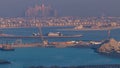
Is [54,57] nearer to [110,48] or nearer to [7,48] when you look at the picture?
[110,48]

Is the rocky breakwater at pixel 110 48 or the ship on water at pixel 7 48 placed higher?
the rocky breakwater at pixel 110 48

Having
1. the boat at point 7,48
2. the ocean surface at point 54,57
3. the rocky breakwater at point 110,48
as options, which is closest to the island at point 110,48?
the rocky breakwater at point 110,48

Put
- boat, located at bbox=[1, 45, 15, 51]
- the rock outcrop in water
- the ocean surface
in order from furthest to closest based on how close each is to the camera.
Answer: boat, located at bbox=[1, 45, 15, 51], the rock outcrop in water, the ocean surface

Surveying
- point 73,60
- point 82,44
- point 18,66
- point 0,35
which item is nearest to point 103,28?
point 0,35

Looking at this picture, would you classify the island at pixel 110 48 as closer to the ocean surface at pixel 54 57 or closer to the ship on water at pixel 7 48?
the ocean surface at pixel 54 57

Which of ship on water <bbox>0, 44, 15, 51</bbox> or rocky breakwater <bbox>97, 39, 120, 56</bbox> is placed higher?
rocky breakwater <bbox>97, 39, 120, 56</bbox>

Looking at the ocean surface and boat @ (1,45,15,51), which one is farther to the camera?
boat @ (1,45,15,51)

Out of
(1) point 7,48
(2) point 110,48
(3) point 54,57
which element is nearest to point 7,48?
(1) point 7,48

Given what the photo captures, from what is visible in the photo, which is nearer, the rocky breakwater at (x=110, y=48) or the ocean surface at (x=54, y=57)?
the ocean surface at (x=54, y=57)

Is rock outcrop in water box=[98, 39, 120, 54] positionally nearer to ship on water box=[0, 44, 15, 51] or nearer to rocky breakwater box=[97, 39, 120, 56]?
rocky breakwater box=[97, 39, 120, 56]

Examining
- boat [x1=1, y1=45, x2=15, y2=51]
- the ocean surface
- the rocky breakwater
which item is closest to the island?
the rocky breakwater

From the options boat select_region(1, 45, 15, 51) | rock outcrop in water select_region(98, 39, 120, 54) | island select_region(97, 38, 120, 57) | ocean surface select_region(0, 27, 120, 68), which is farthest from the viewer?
boat select_region(1, 45, 15, 51)
